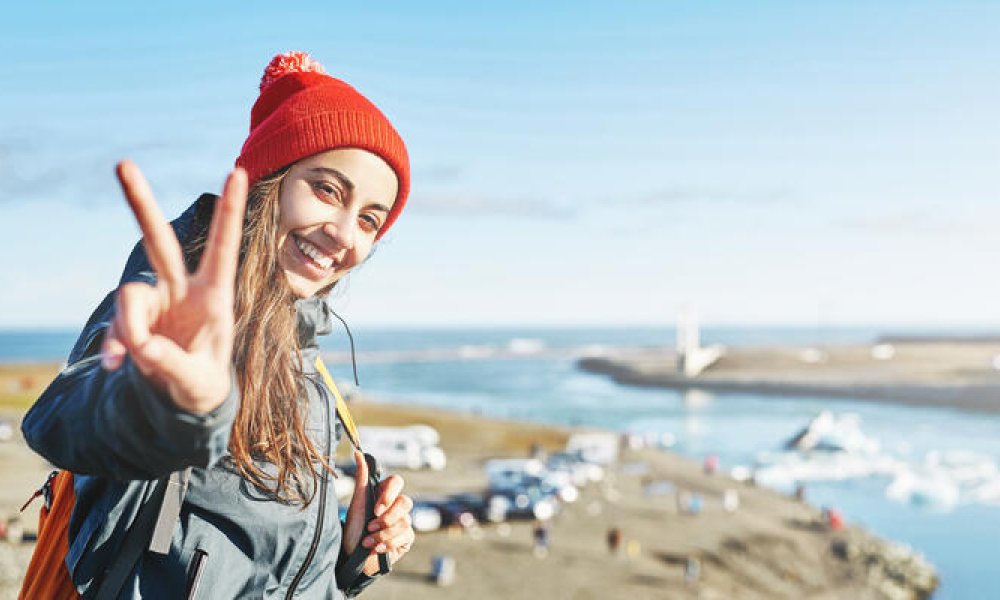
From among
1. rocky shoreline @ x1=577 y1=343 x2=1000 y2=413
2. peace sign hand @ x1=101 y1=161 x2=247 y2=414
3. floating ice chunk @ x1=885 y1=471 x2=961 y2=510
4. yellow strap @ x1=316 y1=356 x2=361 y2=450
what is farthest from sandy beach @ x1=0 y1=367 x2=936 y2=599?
rocky shoreline @ x1=577 y1=343 x2=1000 y2=413

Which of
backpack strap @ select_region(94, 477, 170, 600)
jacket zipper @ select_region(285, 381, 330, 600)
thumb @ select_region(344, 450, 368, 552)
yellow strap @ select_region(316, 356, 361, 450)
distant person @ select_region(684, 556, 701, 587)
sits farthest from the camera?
distant person @ select_region(684, 556, 701, 587)

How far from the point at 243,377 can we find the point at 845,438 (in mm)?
48541

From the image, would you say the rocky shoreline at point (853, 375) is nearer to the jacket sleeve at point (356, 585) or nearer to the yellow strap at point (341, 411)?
the jacket sleeve at point (356, 585)

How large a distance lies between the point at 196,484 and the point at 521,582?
2122 centimetres

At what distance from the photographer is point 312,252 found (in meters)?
1.95

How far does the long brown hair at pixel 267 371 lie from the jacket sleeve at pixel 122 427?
1.18ft

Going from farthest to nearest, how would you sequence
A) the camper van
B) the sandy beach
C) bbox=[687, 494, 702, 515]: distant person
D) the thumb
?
the camper van
bbox=[687, 494, 702, 515]: distant person
the sandy beach
the thumb

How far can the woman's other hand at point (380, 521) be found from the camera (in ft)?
7.29

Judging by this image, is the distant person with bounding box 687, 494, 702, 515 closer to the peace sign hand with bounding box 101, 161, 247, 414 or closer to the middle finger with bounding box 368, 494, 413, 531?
the middle finger with bounding box 368, 494, 413, 531

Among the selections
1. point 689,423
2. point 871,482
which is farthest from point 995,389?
point 871,482

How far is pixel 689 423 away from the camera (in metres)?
59.8

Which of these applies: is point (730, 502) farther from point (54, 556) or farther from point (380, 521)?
point (54, 556)

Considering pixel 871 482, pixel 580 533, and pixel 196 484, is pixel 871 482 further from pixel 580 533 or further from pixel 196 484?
pixel 196 484

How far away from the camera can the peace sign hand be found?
3.77ft
